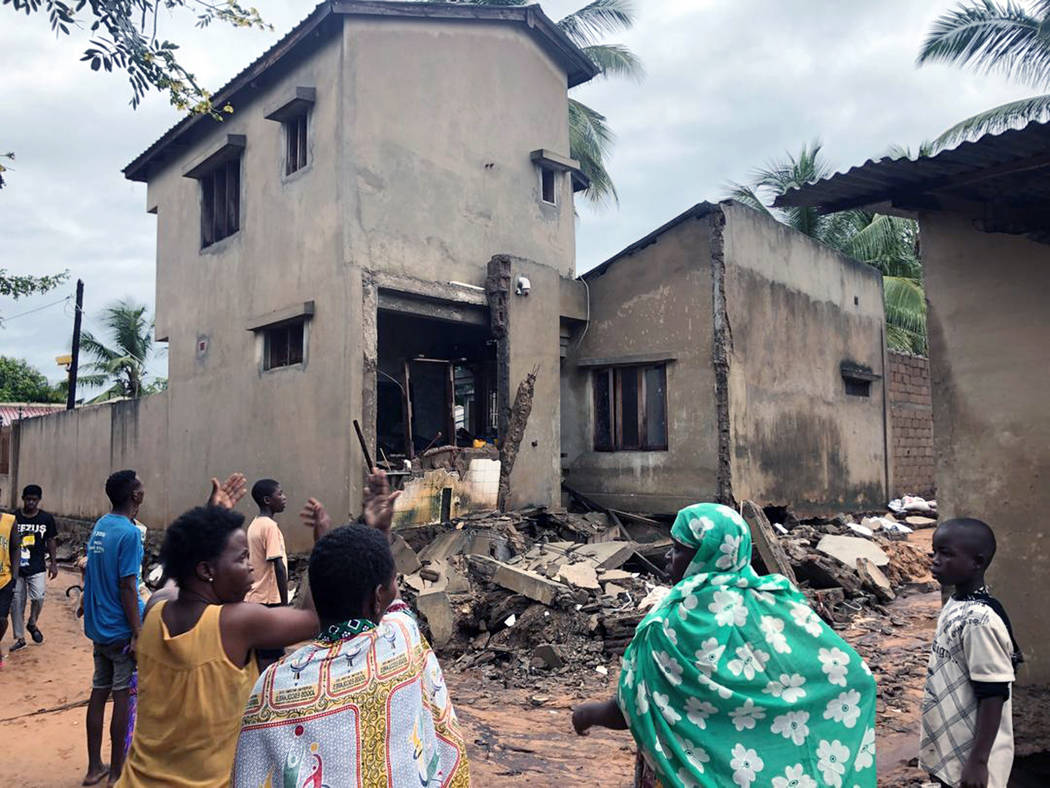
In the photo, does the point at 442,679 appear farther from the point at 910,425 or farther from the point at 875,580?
the point at 910,425

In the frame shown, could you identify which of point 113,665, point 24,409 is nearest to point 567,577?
point 113,665

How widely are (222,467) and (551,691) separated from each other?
7204 millimetres

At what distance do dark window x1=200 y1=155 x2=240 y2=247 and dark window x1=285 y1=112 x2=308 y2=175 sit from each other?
58.6 inches

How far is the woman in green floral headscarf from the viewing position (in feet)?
8.04

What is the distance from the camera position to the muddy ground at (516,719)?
478 centimetres

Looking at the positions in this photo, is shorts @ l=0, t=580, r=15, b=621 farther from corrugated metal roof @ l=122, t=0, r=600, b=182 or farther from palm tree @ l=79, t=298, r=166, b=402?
palm tree @ l=79, t=298, r=166, b=402

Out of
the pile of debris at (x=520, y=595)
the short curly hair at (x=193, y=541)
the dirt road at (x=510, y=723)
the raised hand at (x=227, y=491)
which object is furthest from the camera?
the pile of debris at (x=520, y=595)

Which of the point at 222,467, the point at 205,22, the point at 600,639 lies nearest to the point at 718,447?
the point at 600,639

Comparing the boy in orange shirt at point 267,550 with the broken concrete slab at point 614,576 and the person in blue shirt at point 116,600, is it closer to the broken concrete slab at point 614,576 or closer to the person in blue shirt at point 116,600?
the person in blue shirt at point 116,600

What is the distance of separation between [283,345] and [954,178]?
8913 millimetres

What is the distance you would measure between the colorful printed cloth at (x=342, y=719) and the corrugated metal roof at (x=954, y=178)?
11.8ft

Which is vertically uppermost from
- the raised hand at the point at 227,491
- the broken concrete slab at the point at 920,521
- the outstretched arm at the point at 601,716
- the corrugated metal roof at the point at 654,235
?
the corrugated metal roof at the point at 654,235

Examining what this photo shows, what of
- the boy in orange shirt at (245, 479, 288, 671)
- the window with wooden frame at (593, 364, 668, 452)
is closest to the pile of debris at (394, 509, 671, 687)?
the window with wooden frame at (593, 364, 668, 452)

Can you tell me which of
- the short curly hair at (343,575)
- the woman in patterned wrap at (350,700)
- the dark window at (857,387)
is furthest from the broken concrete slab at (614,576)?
the dark window at (857,387)
